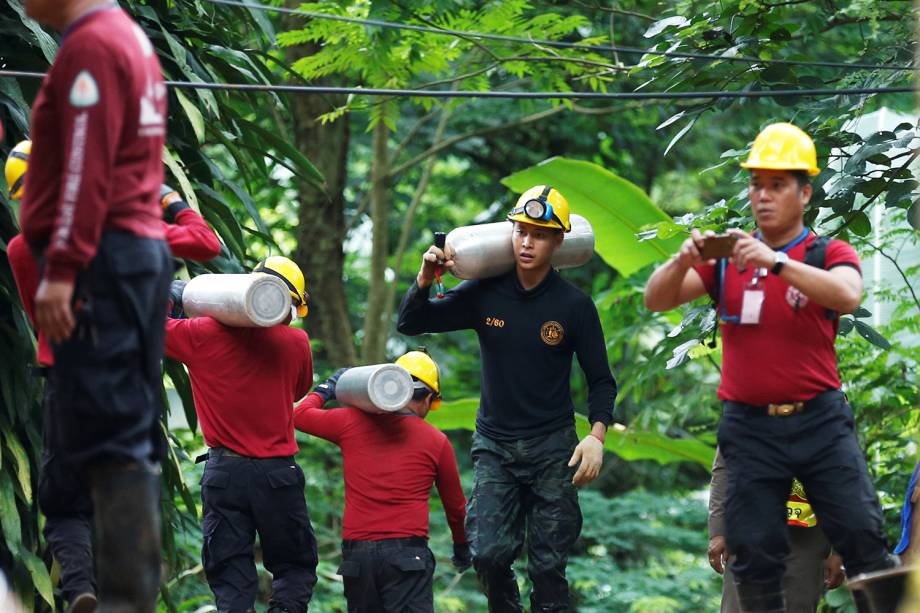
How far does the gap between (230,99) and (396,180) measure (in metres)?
6.22

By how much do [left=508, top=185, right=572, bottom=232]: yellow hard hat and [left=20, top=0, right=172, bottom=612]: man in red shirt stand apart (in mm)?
2627

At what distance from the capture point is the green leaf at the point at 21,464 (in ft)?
22.5

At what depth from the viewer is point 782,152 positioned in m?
4.98

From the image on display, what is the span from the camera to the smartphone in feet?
15.5

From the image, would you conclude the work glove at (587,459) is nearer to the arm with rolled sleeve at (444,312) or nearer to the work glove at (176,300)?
the arm with rolled sleeve at (444,312)

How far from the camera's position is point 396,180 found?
16312 millimetres

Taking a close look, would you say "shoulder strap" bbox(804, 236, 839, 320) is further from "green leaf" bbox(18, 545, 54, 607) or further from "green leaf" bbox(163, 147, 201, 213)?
"green leaf" bbox(18, 545, 54, 607)

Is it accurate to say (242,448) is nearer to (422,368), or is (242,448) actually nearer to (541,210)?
(422,368)

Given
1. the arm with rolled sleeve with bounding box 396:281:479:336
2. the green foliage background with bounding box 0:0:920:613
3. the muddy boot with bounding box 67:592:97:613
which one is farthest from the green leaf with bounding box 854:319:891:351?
the muddy boot with bounding box 67:592:97:613

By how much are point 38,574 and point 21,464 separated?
0.54 meters

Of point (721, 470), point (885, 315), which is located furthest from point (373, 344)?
point (721, 470)

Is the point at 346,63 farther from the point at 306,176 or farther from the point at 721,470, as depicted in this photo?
the point at 721,470

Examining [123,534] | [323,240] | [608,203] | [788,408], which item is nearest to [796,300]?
[788,408]

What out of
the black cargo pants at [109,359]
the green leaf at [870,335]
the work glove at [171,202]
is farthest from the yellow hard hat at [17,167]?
A: the green leaf at [870,335]
